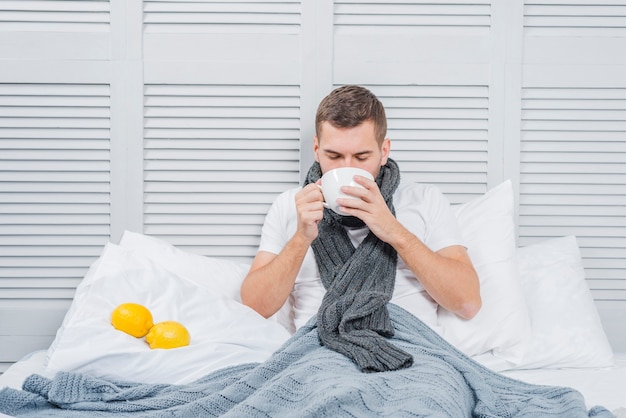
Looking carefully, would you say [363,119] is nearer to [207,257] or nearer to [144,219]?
[207,257]

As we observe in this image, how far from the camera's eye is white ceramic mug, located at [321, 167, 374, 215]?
1635 mm

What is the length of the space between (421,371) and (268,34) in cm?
109

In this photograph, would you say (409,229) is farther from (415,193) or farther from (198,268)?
(198,268)

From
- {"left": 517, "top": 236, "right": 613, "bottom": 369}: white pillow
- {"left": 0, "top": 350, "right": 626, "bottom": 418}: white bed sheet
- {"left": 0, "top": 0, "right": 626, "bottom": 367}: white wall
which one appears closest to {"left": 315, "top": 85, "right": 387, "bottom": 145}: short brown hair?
{"left": 0, "top": 0, "right": 626, "bottom": 367}: white wall

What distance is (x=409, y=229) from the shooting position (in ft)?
5.98

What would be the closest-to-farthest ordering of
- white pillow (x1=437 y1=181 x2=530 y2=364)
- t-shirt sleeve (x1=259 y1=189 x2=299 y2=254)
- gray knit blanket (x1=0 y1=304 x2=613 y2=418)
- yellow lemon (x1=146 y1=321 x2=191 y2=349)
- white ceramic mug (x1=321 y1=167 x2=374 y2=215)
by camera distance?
gray knit blanket (x1=0 y1=304 x2=613 y2=418)
yellow lemon (x1=146 y1=321 x2=191 y2=349)
white ceramic mug (x1=321 y1=167 x2=374 y2=215)
white pillow (x1=437 y1=181 x2=530 y2=364)
t-shirt sleeve (x1=259 y1=189 x2=299 y2=254)

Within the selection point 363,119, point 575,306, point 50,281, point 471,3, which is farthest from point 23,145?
point 575,306

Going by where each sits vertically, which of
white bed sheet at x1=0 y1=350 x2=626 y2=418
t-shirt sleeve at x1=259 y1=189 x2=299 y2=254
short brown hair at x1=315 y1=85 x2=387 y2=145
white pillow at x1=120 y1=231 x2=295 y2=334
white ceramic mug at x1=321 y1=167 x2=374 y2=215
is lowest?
white bed sheet at x1=0 y1=350 x2=626 y2=418

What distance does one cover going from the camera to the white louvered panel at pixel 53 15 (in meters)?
2.03

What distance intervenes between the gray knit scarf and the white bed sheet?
0.39m

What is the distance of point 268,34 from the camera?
205cm

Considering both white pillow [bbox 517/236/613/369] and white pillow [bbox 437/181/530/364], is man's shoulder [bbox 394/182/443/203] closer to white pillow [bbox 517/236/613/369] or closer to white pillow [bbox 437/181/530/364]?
white pillow [bbox 437/181/530/364]

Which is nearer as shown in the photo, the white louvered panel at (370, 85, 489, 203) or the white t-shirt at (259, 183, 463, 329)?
the white t-shirt at (259, 183, 463, 329)

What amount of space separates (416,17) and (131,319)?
114cm
